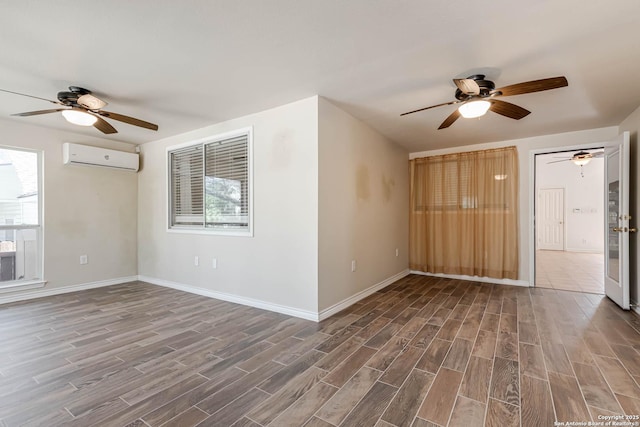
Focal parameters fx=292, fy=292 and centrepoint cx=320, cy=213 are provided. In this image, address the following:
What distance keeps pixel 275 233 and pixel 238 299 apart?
1.11 metres

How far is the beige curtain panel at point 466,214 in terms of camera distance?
490 centimetres

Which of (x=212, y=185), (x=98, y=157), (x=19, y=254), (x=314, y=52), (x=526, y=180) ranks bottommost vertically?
(x=19, y=254)

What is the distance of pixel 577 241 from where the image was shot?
8.70 metres

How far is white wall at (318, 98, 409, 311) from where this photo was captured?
3322mm

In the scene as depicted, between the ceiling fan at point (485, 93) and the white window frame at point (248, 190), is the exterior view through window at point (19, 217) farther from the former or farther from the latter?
the ceiling fan at point (485, 93)

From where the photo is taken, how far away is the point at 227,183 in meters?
4.10

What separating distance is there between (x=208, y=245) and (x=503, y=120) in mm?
4424

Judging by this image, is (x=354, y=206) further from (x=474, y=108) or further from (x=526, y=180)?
(x=526, y=180)

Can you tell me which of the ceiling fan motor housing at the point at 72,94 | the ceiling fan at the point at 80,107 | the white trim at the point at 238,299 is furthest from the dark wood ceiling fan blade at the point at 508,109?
the ceiling fan motor housing at the point at 72,94

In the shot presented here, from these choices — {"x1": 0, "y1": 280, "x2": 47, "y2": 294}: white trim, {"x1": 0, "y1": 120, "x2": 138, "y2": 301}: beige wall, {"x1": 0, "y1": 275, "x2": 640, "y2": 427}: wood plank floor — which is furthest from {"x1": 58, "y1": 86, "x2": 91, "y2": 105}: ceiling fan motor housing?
{"x1": 0, "y1": 280, "x2": 47, "y2": 294}: white trim

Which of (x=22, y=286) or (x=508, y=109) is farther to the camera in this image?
(x=22, y=286)

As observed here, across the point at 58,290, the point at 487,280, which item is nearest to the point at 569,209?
the point at 487,280

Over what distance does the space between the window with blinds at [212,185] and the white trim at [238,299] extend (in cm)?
90

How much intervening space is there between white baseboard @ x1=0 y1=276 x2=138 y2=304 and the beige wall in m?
0.01
